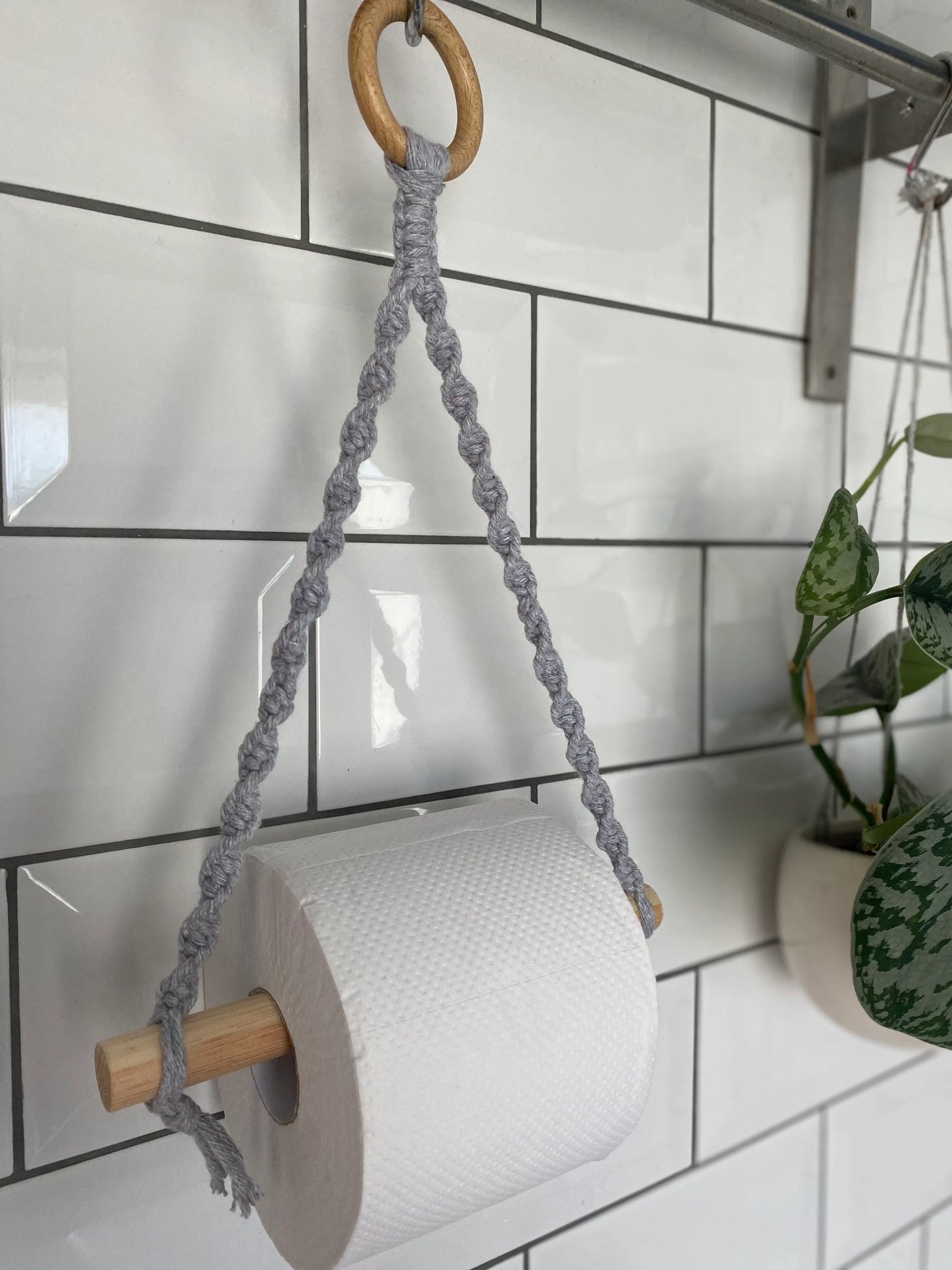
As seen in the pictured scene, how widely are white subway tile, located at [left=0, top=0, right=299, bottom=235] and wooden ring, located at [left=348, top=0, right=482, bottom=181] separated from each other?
0.07 metres

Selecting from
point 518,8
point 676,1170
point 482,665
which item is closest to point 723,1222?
point 676,1170

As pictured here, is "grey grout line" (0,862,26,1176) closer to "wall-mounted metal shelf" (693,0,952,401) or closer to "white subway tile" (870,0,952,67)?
"wall-mounted metal shelf" (693,0,952,401)

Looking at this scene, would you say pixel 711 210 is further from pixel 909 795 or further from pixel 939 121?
pixel 909 795

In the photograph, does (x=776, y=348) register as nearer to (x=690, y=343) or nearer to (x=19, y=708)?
(x=690, y=343)

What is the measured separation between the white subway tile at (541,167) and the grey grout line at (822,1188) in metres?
0.59

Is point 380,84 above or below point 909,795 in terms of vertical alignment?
above

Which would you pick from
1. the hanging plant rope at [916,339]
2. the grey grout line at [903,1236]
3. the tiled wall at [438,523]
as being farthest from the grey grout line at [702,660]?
the grey grout line at [903,1236]

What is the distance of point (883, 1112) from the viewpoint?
2.37ft

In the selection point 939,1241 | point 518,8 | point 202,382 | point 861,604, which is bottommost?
point 939,1241

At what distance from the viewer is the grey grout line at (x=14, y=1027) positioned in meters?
0.39

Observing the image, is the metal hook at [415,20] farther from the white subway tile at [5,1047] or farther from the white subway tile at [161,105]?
the white subway tile at [5,1047]

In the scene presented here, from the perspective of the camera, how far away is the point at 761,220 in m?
0.61

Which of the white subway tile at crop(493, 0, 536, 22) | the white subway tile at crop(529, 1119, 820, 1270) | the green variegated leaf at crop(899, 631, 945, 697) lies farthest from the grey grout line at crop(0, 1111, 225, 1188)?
the white subway tile at crop(493, 0, 536, 22)

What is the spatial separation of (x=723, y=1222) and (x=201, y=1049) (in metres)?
0.47
